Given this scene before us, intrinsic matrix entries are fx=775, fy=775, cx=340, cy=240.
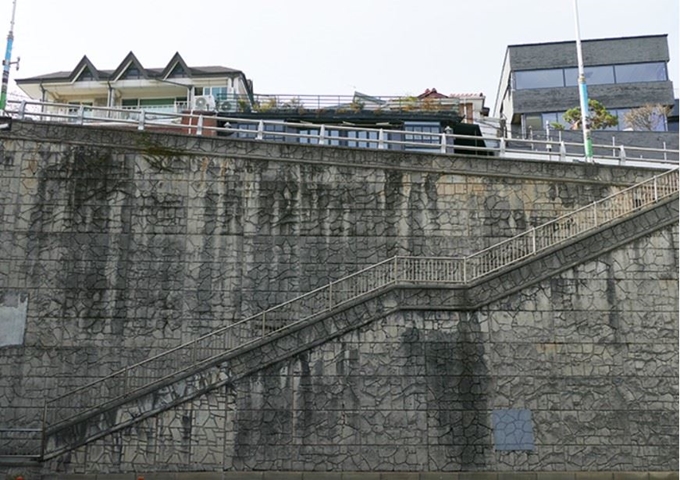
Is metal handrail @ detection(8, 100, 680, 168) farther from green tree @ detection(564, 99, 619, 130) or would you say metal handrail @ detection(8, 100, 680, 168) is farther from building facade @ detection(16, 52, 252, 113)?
building facade @ detection(16, 52, 252, 113)

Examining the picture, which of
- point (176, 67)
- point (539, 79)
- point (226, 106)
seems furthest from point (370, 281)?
→ point (539, 79)

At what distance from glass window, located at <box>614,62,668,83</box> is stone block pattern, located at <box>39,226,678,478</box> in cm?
2590

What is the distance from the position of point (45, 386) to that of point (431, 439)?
10124 millimetres

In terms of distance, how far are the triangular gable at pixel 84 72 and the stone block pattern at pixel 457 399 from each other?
26.3 metres

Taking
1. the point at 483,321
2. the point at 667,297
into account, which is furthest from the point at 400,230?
the point at 667,297

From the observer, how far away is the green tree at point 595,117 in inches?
1534

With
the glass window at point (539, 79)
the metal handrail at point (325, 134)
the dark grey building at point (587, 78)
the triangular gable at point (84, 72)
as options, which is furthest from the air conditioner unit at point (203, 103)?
the glass window at point (539, 79)

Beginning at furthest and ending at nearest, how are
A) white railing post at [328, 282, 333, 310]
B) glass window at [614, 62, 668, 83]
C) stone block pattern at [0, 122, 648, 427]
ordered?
1. glass window at [614, 62, 668, 83]
2. stone block pattern at [0, 122, 648, 427]
3. white railing post at [328, 282, 333, 310]

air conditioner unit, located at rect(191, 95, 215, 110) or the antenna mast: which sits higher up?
air conditioner unit, located at rect(191, 95, 215, 110)

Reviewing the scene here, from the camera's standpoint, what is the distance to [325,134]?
28.3 m

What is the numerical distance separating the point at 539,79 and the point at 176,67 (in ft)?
65.6

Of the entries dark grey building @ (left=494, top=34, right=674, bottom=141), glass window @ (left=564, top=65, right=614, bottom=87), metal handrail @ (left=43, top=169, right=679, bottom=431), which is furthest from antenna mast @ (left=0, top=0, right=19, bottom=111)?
glass window @ (left=564, top=65, right=614, bottom=87)

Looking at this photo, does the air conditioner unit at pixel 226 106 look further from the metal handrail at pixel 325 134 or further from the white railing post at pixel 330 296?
the white railing post at pixel 330 296

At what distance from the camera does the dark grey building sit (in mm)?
42031
